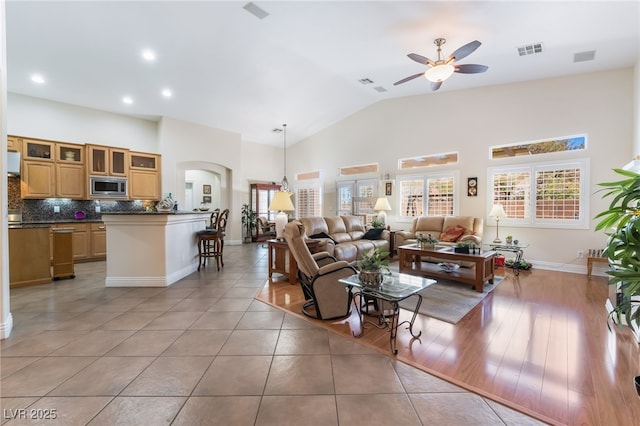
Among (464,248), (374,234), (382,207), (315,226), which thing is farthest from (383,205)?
(464,248)

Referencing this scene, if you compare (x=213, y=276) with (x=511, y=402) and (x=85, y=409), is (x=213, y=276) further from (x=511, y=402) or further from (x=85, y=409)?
(x=511, y=402)

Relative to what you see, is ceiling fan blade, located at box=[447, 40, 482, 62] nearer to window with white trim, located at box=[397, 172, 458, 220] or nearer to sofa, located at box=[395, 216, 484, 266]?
sofa, located at box=[395, 216, 484, 266]

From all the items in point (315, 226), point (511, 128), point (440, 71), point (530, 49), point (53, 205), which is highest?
point (530, 49)

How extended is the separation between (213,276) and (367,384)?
3614 millimetres

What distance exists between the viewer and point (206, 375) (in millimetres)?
1915

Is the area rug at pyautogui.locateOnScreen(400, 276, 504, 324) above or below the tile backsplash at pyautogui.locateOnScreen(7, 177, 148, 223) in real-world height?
below

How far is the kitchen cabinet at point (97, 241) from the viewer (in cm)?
587

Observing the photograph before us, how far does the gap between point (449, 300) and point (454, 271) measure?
4.61ft

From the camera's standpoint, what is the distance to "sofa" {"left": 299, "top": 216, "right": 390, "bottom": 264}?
5059 mm

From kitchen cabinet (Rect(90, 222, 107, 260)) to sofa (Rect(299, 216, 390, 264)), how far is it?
4.59 m

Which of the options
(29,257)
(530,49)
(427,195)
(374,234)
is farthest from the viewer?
(427,195)

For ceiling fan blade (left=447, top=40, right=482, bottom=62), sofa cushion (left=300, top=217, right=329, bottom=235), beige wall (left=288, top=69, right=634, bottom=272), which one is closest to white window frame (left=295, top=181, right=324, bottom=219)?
beige wall (left=288, top=69, right=634, bottom=272)

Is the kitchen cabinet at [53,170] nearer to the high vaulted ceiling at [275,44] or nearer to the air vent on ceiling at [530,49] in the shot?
the high vaulted ceiling at [275,44]

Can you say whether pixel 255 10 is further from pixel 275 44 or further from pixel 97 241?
pixel 97 241
